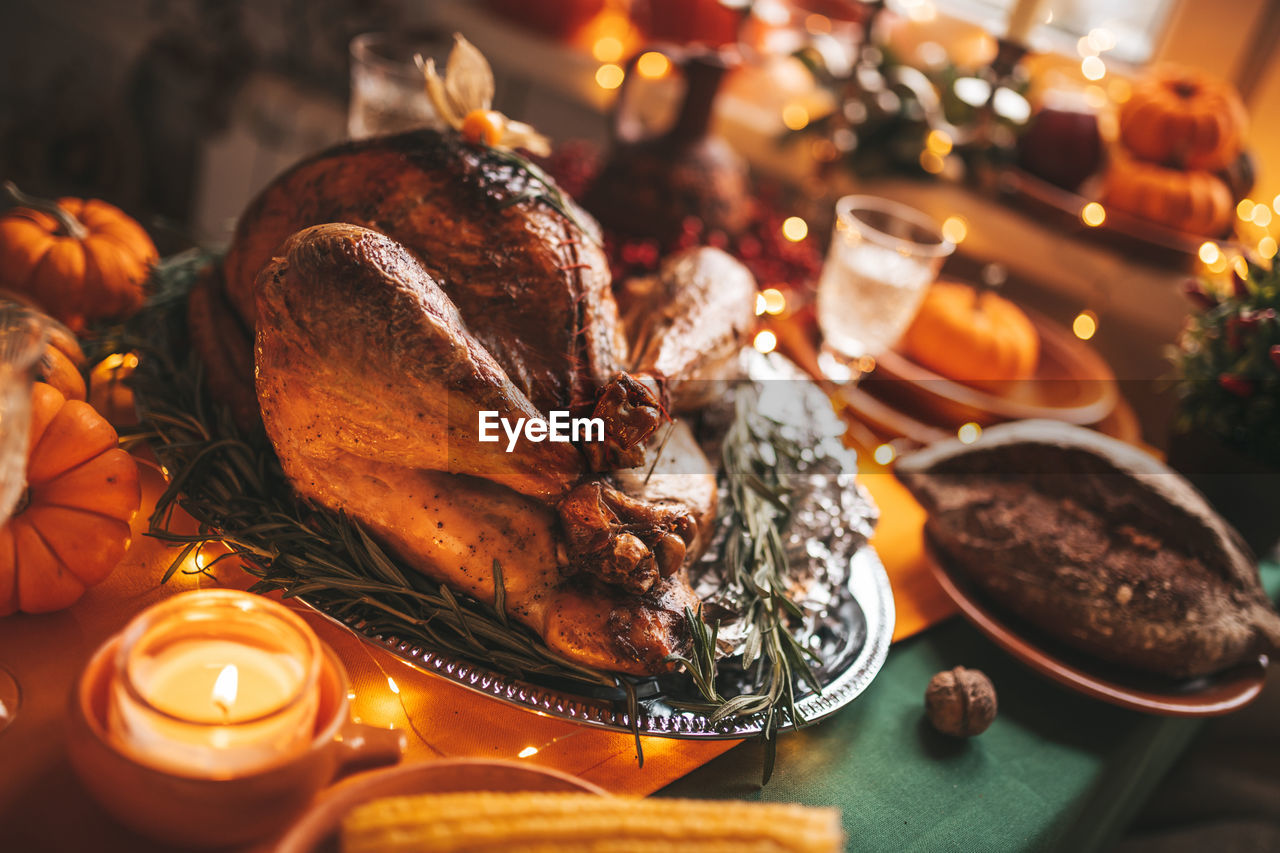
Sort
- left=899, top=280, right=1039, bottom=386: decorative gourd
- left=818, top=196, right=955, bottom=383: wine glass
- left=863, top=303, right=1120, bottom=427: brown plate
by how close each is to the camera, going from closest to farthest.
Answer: left=818, top=196, right=955, bottom=383: wine glass
left=863, top=303, right=1120, bottom=427: brown plate
left=899, top=280, right=1039, bottom=386: decorative gourd

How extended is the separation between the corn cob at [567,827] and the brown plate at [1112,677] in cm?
70

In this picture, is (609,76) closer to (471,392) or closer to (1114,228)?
(1114,228)

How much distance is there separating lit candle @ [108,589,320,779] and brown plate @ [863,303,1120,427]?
1428 millimetres

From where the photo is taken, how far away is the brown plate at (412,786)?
626 mm

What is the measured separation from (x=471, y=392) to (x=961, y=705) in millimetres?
705

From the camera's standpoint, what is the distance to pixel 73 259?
4.15 feet

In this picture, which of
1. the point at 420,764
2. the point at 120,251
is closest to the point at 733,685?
the point at 420,764

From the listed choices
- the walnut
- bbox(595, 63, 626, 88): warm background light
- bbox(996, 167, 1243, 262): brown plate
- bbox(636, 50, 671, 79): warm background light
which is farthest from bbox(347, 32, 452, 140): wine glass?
bbox(996, 167, 1243, 262): brown plate

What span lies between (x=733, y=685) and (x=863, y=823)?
0.64 feet

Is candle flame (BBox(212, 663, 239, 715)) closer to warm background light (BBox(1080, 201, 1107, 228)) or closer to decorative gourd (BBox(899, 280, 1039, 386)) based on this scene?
decorative gourd (BBox(899, 280, 1039, 386))

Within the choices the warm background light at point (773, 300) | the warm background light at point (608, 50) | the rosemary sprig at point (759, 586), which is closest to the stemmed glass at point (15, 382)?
the rosemary sprig at point (759, 586)

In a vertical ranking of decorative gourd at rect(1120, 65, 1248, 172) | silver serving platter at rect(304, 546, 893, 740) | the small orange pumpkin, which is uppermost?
decorative gourd at rect(1120, 65, 1248, 172)

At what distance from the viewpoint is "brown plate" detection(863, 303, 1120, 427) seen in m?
1.81

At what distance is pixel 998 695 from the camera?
124 centimetres
